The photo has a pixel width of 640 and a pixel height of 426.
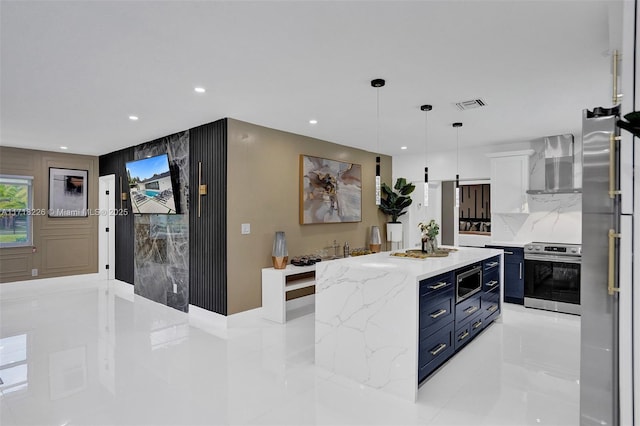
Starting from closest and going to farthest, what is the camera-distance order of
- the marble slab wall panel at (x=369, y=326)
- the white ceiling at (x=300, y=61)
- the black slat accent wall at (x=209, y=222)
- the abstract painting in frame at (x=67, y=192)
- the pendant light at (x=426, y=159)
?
the white ceiling at (x=300, y=61), the marble slab wall panel at (x=369, y=326), the pendant light at (x=426, y=159), the black slat accent wall at (x=209, y=222), the abstract painting in frame at (x=67, y=192)

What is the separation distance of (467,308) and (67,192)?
7.33m

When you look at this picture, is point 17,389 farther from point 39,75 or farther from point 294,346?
point 39,75

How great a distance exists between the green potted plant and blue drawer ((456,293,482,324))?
311 centimetres

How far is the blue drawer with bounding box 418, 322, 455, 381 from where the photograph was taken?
284cm

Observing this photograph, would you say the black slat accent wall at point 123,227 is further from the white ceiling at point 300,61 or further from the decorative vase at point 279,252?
the decorative vase at point 279,252

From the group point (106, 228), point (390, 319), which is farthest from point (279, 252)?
point (106, 228)

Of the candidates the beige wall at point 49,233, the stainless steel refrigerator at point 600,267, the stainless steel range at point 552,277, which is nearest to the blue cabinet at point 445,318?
the stainless steel refrigerator at point 600,267

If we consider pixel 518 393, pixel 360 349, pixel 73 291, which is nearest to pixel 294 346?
pixel 360 349

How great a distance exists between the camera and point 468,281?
374cm

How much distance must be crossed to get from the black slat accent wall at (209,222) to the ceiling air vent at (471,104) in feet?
8.90

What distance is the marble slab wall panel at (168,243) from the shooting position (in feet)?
16.7

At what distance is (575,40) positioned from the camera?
2.45m

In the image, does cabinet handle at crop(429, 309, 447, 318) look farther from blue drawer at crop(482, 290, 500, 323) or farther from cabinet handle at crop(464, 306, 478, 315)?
blue drawer at crop(482, 290, 500, 323)

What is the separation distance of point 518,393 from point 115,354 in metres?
3.63
